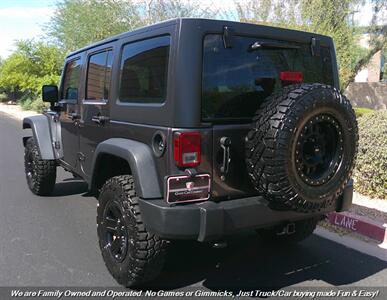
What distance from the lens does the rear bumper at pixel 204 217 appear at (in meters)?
3.14

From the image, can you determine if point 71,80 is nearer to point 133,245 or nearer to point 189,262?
point 189,262

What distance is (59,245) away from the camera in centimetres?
467

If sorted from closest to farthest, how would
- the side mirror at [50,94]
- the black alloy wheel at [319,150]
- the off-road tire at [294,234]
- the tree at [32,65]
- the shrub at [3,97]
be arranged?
the black alloy wheel at [319,150] → the off-road tire at [294,234] → the side mirror at [50,94] → the tree at [32,65] → the shrub at [3,97]

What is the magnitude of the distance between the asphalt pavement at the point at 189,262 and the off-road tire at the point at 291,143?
90 centimetres

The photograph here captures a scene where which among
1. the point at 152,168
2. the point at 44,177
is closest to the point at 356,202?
the point at 152,168

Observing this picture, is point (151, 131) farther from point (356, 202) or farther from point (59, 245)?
point (356, 202)

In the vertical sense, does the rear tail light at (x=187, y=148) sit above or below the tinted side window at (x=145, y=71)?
below

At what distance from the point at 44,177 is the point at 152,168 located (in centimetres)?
331

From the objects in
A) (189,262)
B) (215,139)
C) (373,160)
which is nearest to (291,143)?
(215,139)

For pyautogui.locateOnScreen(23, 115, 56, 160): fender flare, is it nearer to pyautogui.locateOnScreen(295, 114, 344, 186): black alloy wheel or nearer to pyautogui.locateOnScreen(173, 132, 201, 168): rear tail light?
pyautogui.locateOnScreen(173, 132, 201, 168): rear tail light

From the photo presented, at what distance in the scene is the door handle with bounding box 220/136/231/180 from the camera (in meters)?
3.29

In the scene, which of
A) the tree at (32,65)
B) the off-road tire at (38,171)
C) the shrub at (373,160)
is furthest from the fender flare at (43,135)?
the tree at (32,65)

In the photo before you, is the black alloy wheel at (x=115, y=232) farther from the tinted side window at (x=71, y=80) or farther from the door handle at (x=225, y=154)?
the tinted side window at (x=71, y=80)

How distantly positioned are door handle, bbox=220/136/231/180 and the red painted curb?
2350 millimetres
